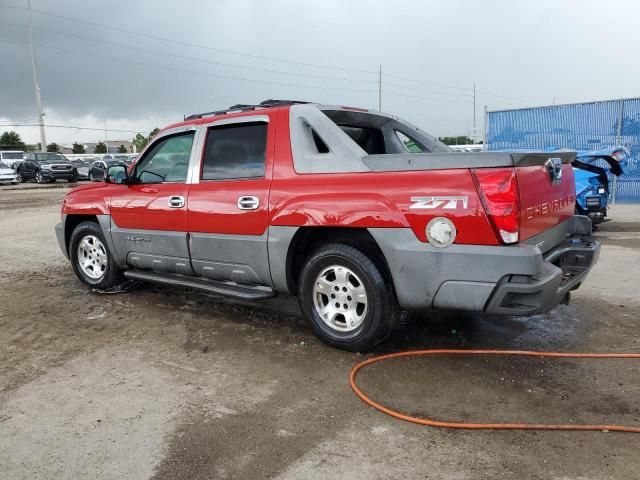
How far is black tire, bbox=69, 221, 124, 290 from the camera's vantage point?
585cm

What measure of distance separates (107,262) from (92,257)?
31cm

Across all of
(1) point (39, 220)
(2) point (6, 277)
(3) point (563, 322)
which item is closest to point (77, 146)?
(1) point (39, 220)

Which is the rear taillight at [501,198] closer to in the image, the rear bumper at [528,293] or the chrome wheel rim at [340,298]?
the rear bumper at [528,293]

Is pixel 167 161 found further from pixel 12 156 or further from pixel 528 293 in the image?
pixel 12 156

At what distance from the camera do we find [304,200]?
4.04 metres

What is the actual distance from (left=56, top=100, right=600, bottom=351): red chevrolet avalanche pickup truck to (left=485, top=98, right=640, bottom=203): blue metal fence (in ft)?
32.0

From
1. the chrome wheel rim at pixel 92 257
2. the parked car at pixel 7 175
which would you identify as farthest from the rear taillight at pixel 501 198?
the parked car at pixel 7 175

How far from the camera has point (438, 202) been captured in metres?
3.45

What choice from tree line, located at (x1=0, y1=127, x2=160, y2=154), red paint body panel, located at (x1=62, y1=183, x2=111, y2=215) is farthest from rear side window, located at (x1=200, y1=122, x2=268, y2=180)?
tree line, located at (x1=0, y1=127, x2=160, y2=154)

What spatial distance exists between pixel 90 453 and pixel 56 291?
3855 mm

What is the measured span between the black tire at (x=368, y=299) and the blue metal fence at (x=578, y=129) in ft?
34.6

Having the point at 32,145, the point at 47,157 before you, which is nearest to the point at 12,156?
the point at 47,157

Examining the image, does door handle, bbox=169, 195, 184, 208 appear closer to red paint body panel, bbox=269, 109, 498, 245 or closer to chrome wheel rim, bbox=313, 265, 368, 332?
red paint body panel, bbox=269, 109, 498, 245

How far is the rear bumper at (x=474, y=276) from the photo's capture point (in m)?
3.32
